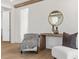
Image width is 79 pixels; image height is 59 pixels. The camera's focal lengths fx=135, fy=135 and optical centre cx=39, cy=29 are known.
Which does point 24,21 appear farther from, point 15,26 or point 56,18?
point 56,18

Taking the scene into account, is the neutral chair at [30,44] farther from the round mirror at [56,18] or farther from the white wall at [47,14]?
the white wall at [47,14]

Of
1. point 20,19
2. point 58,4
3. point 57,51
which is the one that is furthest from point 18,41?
point 57,51

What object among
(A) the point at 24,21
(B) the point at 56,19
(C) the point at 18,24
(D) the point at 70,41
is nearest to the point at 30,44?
(B) the point at 56,19

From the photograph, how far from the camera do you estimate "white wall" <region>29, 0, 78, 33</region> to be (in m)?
5.88

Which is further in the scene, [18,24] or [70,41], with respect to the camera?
[18,24]

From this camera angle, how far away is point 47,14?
21.5ft

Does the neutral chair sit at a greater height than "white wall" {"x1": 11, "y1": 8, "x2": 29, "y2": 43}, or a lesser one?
lesser

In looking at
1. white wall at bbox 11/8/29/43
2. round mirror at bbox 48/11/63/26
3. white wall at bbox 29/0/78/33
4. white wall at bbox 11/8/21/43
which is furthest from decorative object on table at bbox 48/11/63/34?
white wall at bbox 11/8/21/43

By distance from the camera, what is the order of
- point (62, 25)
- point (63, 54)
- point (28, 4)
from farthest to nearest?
point (28, 4) < point (62, 25) < point (63, 54)

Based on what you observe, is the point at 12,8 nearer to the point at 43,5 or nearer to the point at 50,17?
the point at 43,5

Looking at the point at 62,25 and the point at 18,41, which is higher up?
the point at 62,25

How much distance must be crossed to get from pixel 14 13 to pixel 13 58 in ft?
12.8

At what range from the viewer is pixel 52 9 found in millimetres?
6383

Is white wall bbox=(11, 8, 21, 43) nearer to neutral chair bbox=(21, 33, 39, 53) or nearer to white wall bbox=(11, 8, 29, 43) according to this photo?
white wall bbox=(11, 8, 29, 43)
